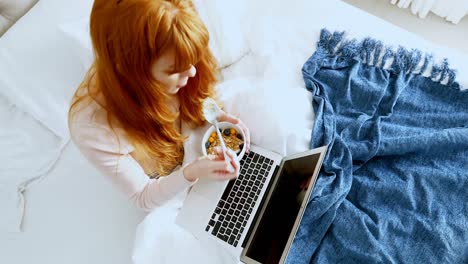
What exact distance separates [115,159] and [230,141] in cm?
31

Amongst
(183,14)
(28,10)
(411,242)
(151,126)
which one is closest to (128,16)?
(183,14)

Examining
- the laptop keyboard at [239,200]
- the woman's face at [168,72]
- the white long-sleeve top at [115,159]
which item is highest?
the woman's face at [168,72]

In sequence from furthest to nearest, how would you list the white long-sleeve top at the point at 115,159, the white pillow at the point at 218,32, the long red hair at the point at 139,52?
the white pillow at the point at 218,32 → the white long-sleeve top at the point at 115,159 → the long red hair at the point at 139,52

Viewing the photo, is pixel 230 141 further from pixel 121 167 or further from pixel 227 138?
pixel 121 167

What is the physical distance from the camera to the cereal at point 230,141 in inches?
34.5

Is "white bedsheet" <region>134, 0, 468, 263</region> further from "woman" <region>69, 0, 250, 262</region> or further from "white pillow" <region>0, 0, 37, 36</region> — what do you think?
"white pillow" <region>0, 0, 37, 36</region>

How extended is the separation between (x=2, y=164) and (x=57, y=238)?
290 millimetres

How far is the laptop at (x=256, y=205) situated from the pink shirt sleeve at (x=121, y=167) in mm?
120

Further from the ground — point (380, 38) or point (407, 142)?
point (380, 38)

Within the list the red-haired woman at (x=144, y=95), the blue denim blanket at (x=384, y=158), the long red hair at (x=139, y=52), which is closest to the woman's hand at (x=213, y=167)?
the red-haired woman at (x=144, y=95)

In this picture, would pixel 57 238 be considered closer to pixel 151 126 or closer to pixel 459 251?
pixel 151 126

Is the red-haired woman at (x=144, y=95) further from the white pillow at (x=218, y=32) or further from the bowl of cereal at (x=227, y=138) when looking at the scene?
the white pillow at (x=218, y=32)

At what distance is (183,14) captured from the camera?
21.7 inches

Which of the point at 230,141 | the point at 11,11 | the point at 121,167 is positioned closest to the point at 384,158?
the point at 230,141
